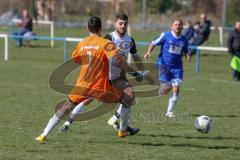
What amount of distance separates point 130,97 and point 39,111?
3373 millimetres

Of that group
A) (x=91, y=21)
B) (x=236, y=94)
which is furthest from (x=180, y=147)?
(x=236, y=94)

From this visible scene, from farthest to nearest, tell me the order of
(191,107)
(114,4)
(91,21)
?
(114,4) → (191,107) → (91,21)

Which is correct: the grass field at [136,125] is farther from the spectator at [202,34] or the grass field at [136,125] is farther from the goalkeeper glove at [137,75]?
the spectator at [202,34]

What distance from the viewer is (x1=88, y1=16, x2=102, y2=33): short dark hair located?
8.65m

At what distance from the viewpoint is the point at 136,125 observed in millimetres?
11000

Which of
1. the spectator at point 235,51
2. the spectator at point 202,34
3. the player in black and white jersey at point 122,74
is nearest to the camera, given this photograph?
the player in black and white jersey at point 122,74


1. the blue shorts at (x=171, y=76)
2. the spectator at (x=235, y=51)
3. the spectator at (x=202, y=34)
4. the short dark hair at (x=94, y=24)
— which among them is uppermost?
the short dark hair at (x=94, y=24)

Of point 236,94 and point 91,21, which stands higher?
point 91,21

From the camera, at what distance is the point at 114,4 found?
139 ft

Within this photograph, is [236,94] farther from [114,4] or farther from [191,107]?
[114,4]

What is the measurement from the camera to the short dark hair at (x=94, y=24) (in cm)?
865

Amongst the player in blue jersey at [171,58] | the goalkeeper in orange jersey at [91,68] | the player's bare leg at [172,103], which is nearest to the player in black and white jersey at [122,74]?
the goalkeeper in orange jersey at [91,68]

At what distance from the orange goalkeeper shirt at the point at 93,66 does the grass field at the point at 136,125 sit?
0.68 meters

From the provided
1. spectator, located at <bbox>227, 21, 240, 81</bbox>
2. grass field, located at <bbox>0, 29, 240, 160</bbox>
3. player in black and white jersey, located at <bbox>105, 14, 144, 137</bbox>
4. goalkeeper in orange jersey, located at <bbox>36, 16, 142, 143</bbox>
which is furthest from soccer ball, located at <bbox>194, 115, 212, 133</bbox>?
spectator, located at <bbox>227, 21, 240, 81</bbox>
